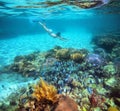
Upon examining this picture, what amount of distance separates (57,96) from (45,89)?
51cm

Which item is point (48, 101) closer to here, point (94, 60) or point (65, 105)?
point (65, 105)

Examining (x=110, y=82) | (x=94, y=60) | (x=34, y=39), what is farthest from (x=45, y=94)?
(x=34, y=39)

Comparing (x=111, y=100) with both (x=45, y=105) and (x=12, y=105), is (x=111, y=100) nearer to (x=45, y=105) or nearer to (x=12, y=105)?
(x=45, y=105)

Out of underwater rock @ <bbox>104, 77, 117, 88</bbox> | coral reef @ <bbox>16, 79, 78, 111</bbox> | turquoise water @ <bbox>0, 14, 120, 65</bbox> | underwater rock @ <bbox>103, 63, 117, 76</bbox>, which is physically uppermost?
coral reef @ <bbox>16, 79, 78, 111</bbox>

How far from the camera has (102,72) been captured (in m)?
10.9

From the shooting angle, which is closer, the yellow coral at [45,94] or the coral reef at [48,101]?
the coral reef at [48,101]

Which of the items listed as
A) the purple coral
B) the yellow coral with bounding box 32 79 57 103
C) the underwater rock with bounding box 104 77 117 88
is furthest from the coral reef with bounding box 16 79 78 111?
the purple coral

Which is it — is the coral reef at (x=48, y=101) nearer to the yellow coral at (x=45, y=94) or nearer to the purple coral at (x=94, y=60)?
the yellow coral at (x=45, y=94)

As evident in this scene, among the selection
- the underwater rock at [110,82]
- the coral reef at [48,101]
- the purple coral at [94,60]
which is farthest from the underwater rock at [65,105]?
the purple coral at [94,60]

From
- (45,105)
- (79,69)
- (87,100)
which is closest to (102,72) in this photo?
(79,69)

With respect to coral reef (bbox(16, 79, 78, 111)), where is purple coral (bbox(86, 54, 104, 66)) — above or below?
below

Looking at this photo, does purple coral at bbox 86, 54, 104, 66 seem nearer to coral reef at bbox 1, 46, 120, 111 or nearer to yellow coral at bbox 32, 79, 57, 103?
coral reef at bbox 1, 46, 120, 111

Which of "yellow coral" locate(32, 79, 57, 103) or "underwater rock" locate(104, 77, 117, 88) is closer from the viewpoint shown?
"yellow coral" locate(32, 79, 57, 103)

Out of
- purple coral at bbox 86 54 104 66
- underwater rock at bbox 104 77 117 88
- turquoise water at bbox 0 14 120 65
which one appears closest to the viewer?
underwater rock at bbox 104 77 117 88
